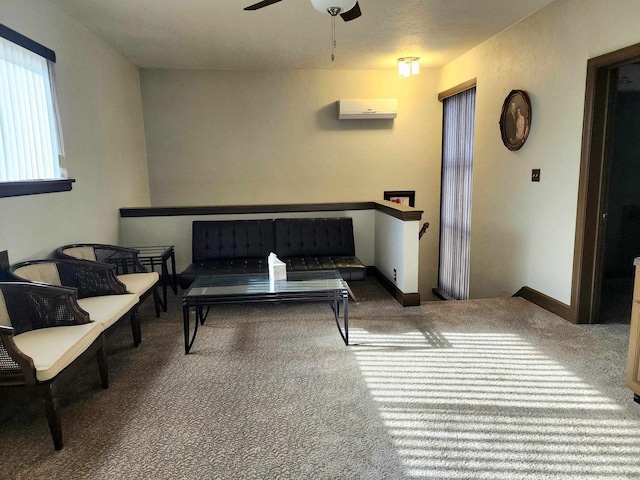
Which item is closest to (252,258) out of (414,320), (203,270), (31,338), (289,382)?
(203,270)

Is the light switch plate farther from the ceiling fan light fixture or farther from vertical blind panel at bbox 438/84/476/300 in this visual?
the ceiling fan light fixture

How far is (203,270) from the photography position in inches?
158

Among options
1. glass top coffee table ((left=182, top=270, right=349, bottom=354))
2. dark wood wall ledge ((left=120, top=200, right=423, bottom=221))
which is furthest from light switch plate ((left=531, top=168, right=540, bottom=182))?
glass top coffee table ((left=182, top=270, right=349, bottom=354))

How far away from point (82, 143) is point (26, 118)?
2.56 ft

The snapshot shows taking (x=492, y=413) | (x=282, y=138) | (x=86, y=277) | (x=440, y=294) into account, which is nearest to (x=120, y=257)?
(x=86, y=277)

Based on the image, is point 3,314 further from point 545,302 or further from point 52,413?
point 545,302

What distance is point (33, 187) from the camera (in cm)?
293

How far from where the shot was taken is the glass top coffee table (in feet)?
9.77

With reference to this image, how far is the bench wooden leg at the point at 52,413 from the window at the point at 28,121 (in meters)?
1.35

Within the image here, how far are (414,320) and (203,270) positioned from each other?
1972 mm

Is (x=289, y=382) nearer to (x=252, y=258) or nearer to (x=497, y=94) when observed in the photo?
(x=252, y=258)

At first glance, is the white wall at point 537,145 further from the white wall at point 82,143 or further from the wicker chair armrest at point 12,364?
the white wall at point 82,143

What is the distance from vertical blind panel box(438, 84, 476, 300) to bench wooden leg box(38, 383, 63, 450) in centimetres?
439

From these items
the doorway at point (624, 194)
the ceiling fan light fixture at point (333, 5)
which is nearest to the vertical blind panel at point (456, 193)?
the doorway at point (624, 194)
